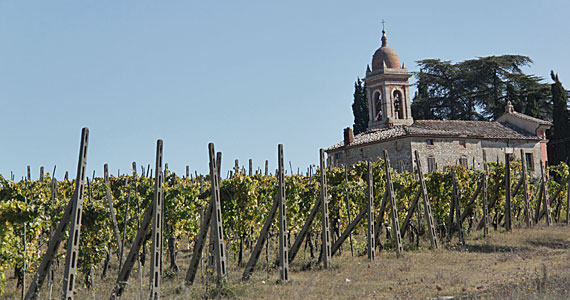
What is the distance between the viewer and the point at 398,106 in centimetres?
4169

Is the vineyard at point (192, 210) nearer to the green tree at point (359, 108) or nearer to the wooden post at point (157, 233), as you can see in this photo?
the wooden post at point (157, 233)

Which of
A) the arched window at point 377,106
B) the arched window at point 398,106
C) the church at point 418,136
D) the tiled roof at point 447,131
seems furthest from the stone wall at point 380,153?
the arched window at point 398,106

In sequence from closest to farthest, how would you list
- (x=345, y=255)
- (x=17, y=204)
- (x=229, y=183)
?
(x=17, y=204) < (x=229, y=183) < (x=345, y=255)

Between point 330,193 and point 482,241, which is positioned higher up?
point 330,193

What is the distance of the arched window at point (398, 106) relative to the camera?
4147cm

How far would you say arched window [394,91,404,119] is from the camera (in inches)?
1633

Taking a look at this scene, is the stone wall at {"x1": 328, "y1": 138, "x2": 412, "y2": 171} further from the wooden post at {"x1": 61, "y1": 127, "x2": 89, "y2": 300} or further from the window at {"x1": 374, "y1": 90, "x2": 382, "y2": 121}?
the wooden post at {"x1": 61, "y1": 127, "x2": 89, "y2": 300}

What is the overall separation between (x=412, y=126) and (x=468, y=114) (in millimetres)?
13549

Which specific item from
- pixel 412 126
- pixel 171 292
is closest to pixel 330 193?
pixel 171 292

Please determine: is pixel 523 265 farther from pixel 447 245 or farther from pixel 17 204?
pixel 17 204

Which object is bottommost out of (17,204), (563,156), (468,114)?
(17,204)

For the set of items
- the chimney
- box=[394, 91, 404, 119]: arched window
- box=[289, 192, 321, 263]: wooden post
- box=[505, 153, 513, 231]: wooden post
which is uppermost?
box=[394, 91, 404, 119]: arched window

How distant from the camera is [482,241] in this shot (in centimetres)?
1628

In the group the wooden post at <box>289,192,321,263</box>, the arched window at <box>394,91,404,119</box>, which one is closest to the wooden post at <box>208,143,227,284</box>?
the wooden post at <box>289,192,321,263</box>
